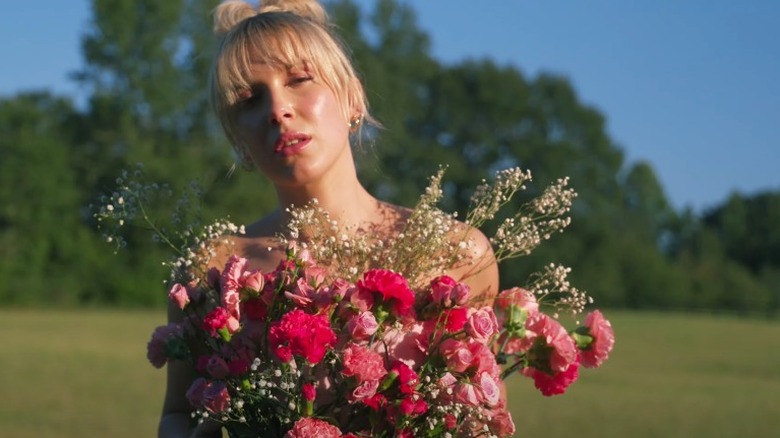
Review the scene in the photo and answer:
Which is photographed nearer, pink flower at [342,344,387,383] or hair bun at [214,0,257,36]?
pink flower at [342,344,387,383]

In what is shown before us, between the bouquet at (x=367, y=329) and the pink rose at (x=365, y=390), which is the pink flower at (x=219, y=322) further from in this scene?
the pink rose at (x=365, y=390)

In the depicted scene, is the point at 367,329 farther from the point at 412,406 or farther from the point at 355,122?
the point at 355,122

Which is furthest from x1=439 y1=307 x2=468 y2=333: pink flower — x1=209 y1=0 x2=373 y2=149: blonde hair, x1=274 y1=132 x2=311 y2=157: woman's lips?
x1=209 y1=0 x2=373 y2=149: blonde hair

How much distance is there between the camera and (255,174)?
5794cm

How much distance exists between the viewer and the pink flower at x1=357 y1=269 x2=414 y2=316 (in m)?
2.55

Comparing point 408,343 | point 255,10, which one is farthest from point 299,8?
point 408,343

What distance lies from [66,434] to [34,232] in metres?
43.7

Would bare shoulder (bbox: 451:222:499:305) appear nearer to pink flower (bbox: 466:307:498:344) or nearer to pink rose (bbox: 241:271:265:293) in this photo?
pink flower (bbox: 466:307:498:344)

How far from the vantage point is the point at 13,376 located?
21.2m

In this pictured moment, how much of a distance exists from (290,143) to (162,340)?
59 cm

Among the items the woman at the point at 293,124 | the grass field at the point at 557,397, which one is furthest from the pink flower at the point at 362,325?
the grass field at the point at 557,397

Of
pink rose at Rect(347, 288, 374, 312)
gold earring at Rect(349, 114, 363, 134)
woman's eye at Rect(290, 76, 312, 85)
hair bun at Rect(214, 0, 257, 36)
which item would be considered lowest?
pink rose at Rect(347, 288, 374, 312)

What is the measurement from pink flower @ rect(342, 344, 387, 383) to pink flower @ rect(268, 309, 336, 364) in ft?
0.18

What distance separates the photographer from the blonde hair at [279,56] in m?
3.03
